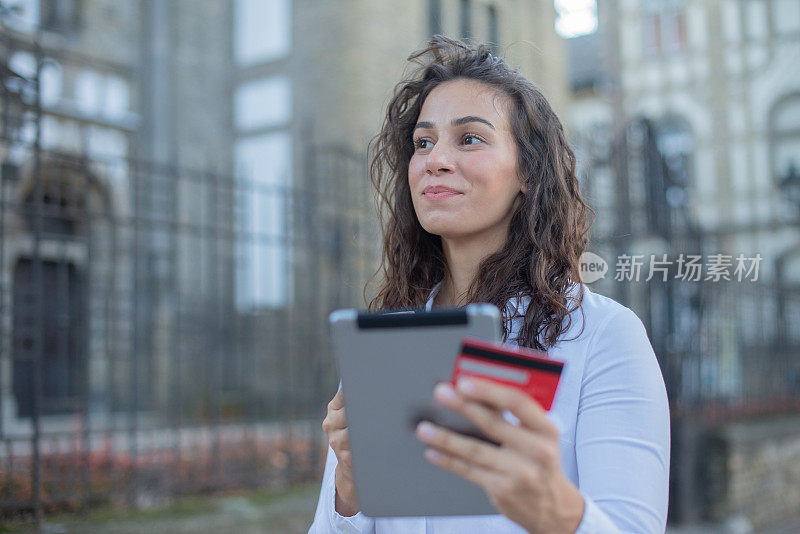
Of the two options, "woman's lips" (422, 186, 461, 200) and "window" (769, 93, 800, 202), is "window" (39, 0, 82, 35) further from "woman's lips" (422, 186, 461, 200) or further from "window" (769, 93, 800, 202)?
"window" (769, 93, 800, 202)

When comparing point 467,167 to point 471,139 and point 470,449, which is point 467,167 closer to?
point 471,139

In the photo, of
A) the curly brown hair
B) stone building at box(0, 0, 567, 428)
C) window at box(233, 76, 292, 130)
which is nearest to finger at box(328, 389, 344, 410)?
the curly brown hair

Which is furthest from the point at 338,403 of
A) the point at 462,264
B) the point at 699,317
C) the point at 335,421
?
→ the point at 699,317

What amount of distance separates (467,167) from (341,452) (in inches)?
22.4

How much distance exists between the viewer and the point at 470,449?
1007mm

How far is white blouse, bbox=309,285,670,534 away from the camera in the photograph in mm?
1248

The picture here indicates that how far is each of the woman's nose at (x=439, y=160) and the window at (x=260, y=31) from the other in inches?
530

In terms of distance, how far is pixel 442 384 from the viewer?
3.33 feet

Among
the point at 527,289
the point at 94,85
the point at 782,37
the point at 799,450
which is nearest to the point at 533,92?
the point at 527,289

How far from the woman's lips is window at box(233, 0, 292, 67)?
13474 millimetres

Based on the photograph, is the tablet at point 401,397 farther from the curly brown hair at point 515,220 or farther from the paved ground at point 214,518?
the paved ground at point 214,518

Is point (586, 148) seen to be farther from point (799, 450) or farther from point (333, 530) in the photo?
point (333, 530)

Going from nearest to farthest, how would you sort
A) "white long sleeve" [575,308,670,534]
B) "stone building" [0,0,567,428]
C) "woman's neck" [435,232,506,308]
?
1. "white long sleeve" [575,308,670,534]
2. "woman's neck" [435,232,506,308]
3. "stone building" [0,0,567,428]

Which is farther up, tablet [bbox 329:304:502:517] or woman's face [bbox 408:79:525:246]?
woman's face [bbox 408:79:525:246]
